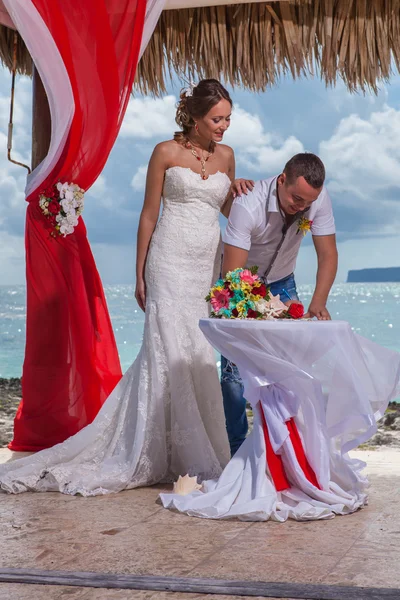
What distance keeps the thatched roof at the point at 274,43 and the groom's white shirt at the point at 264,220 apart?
5.73ft

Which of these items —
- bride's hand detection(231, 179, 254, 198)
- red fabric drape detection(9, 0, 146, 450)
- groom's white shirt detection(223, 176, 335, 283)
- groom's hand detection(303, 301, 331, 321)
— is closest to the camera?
groom's hand detection(303, 301, 331, 321)

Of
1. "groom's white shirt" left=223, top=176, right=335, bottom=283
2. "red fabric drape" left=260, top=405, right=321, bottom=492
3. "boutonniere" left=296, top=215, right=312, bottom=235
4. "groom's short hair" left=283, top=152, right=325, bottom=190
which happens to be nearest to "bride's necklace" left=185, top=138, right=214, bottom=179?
"groom's white shirt" left=223, top=176, right=335, bottom=283

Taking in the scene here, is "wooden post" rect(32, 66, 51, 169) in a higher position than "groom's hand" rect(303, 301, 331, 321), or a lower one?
higher

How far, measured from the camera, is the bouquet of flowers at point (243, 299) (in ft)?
11.4

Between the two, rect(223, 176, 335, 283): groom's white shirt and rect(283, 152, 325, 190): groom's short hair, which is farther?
rect(223, 176, 335, 283): groom's white shirt

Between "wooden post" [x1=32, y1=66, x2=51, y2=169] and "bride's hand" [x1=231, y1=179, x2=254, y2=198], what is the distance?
1.63m

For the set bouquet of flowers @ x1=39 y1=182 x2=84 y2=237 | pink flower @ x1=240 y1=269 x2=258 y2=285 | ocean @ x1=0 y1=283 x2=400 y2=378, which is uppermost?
bouquet of flowers @ x1=39 y1=182 x2=84 y2=237

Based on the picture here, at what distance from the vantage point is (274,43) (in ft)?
17.7

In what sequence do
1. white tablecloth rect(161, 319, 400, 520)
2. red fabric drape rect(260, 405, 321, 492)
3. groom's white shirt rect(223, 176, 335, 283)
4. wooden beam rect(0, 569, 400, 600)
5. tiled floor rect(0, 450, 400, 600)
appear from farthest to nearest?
1. groom's white shirt rect(223, 176, 335, 283)
2. red fabric drape rect(260, 405, 321, 492)
3. white tablecloth rect(161, 319, 400, 520)
4. tiled floor rect(0, 450, 400, 600)
5. wooden beam rect(0, 569, 400, 600)

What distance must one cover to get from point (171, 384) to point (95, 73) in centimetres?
171

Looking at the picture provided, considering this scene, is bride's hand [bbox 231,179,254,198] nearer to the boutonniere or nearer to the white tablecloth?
the boutonniere

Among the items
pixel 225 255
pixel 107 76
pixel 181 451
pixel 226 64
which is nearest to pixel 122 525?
pixel 181 451

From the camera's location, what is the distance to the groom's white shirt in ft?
12.6

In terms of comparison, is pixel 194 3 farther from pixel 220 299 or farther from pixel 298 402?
pixel 298 402
